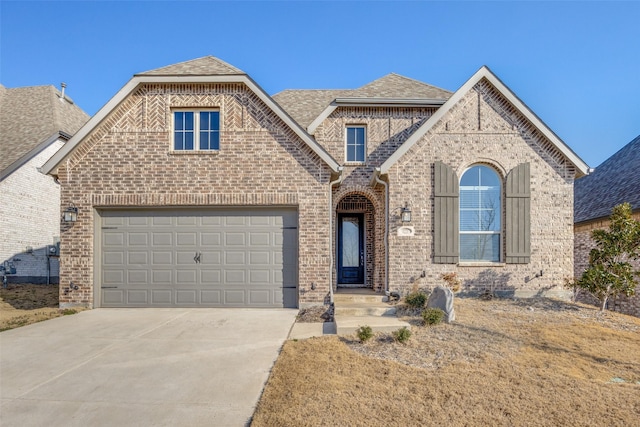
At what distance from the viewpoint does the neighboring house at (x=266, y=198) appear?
342 inches

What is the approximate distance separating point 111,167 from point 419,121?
859 centimetres

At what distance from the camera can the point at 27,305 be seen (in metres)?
9.48

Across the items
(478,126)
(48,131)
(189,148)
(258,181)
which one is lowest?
(258,181)

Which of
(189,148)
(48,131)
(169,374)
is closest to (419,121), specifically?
(189,148)

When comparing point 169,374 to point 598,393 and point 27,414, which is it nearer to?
point 27,414

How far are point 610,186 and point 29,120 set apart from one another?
77.8 ft

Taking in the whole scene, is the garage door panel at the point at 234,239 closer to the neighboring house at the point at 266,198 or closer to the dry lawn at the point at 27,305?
the neighboring house at the point at 266,198

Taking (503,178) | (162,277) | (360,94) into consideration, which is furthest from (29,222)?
(503,178)

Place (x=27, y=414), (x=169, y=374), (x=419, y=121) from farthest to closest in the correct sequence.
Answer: (x=419, y=121)
(x=169, y=374)
(x=27, y=414)

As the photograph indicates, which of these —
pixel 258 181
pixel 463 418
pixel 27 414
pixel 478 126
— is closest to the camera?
pixel 463 418

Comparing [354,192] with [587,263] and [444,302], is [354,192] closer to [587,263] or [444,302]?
[444,302]

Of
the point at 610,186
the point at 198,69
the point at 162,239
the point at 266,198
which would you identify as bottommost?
the point at 162,239

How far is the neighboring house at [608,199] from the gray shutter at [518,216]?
4159 millimetres

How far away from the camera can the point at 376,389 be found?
4148 mm
